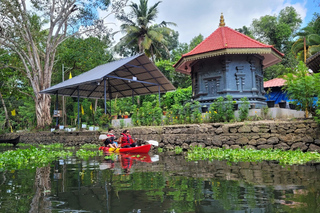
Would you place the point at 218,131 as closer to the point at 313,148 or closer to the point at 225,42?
the point at 313,148

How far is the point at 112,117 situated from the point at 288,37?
91.0ft

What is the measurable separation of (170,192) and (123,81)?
18613mm

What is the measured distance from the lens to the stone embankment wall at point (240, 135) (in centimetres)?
1008

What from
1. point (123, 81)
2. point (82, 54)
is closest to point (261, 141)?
point (123, 81)

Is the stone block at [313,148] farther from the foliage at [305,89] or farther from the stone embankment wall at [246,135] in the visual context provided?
the foliage at [305,89]

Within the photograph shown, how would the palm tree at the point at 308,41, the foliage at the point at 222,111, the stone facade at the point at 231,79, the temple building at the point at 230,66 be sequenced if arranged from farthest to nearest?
the palm tree at the point at 308,41
the stone facade at the point at 231,79
the temple building at the point at 230,66
the foliage at the point at 222,111

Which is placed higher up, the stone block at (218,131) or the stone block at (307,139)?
the stone block at (218,131)

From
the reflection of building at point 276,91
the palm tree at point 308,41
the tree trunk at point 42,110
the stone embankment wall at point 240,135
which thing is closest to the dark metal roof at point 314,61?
the stone embankment wall at point 240,135

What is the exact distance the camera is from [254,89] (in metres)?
16.8

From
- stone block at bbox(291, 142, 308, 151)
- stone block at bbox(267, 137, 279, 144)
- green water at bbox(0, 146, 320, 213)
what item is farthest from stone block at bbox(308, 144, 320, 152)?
green water at bbox(0, 146, 320, 213)

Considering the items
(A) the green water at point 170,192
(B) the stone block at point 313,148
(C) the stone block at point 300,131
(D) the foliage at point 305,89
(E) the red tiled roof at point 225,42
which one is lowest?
(A) the green water at point 170,192

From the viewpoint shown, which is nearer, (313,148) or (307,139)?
(313,148)

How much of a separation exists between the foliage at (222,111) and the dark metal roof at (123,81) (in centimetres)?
715

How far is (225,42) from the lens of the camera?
54.1 feet
